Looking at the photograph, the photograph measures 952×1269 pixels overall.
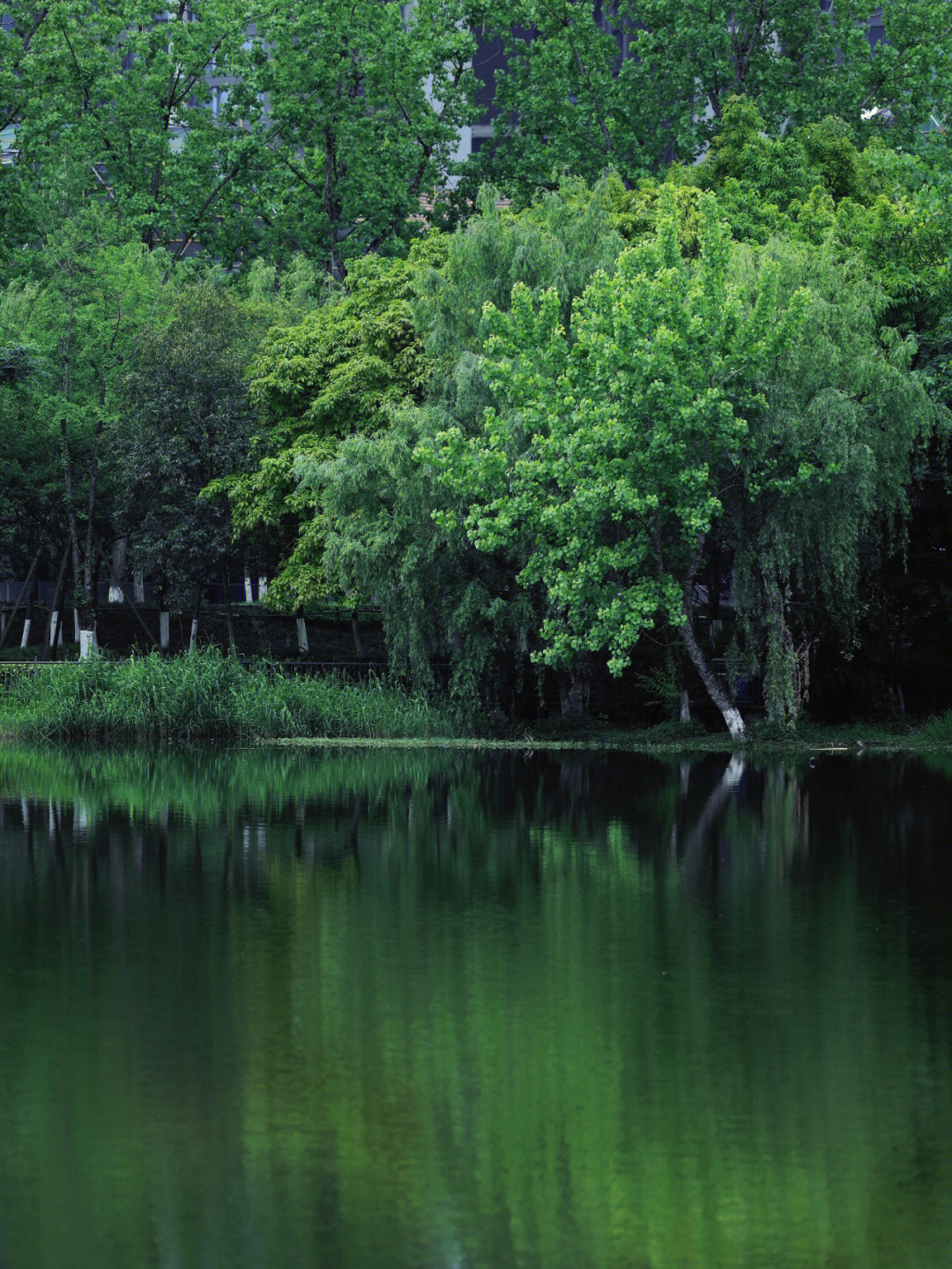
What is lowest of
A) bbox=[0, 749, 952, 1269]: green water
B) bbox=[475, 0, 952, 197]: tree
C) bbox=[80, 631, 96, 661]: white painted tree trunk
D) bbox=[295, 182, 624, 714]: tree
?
bbox=[0, 749, 952, 1269]: green water

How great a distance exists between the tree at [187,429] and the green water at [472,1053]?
24.9 m

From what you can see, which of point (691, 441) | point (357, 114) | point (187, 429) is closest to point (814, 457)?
point (691, 441)

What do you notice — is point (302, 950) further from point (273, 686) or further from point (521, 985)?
point (273, 686)

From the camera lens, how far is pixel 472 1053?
814 cm

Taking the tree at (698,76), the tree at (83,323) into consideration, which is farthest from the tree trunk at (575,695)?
the tree at (698,76)

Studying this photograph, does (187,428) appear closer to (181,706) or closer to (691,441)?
(181,706)

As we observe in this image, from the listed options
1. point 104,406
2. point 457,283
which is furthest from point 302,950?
point 104,406

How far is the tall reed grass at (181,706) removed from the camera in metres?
31.6

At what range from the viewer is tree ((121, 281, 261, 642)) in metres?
41.0

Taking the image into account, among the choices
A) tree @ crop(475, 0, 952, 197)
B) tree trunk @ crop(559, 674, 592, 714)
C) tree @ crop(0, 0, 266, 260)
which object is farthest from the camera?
tree @ crop(0, 0, 266, 260)

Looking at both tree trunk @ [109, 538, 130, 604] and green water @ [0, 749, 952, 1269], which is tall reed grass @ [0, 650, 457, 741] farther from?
tree trunk @ [109, 538, 130, 604]

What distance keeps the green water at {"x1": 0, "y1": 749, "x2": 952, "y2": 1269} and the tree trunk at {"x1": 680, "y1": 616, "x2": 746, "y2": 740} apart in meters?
15.1

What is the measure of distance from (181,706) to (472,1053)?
79.0 ft

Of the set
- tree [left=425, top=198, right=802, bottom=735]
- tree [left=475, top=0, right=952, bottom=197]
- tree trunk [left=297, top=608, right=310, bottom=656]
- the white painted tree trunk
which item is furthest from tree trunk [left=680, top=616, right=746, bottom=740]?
tree [left=475, top=0, right=952, bottom=197]
